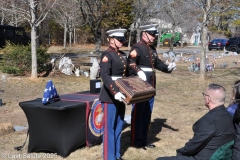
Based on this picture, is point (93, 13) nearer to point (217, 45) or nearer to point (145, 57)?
point (145, 57)

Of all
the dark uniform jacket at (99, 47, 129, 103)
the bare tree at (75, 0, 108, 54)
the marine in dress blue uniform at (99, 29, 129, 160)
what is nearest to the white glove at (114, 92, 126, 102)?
the dark uniform jacket at (99, 47, 129, 103)

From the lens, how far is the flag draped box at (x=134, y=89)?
3.88 metres

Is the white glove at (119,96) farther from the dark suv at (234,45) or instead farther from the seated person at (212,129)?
the dark suv at (234,45)

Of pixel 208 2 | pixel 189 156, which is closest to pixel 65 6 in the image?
pixel 208 2

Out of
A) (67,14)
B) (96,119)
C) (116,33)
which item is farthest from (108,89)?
(67,14)

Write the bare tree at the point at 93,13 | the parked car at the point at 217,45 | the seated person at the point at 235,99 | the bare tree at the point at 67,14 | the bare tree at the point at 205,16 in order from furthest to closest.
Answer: the parked car at the point at 217,45 < the bare tree at the point at 67,14 < the bare tree at the point at 93,13 < the bare tree at the point at 205,16 < the seated person at the point at 235,99

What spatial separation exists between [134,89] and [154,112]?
140 inches

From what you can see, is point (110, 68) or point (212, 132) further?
point (110, 68)

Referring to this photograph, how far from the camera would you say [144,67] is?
499 centimetres

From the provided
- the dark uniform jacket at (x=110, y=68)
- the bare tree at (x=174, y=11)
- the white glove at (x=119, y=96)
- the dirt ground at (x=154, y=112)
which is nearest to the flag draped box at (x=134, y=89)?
the white glove at (x=119, y=96)

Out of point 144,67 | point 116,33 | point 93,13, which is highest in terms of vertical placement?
point 93,13

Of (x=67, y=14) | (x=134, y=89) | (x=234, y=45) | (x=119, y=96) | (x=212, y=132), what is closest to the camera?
(x=212, y=132)

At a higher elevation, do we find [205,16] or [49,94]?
[205,16]

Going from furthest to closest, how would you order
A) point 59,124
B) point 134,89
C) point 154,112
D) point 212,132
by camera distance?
1. point 154,112
2. point 59,124
3. point 134,89
4. point 212,132
